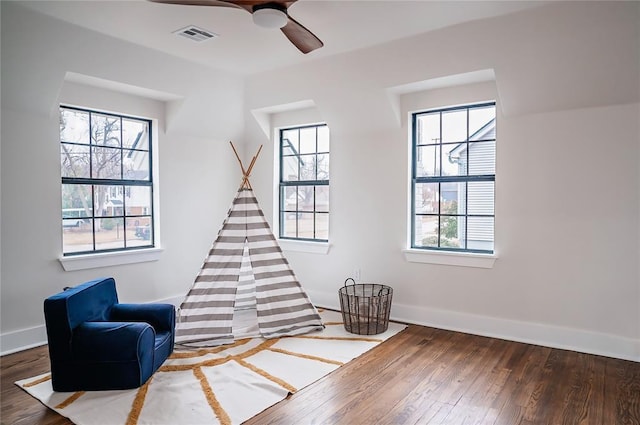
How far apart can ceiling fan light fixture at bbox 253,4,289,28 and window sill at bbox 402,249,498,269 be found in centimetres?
261

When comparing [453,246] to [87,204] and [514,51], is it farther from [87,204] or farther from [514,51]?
[87,204]

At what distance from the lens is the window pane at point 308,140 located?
212 inches

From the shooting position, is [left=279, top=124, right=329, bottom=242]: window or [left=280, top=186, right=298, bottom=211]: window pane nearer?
[left=279, top=124, right=329, bottom=242]: window

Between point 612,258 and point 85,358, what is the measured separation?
3.93m

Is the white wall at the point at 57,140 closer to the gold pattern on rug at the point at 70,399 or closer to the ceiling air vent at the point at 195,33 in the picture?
the ceiling air vent at the point at 195,33

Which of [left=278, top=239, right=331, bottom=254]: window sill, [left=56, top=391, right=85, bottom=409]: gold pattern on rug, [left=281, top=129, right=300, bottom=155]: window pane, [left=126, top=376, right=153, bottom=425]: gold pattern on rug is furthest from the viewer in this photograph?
[left=281, top=129, right=300, bottom=155]: window pane

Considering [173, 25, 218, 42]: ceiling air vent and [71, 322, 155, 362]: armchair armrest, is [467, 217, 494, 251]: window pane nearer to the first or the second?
[173, 25, 218, 42]: ceiling air vent

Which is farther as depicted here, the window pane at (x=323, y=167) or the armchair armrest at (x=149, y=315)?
the window pane at (x=323, y=167)

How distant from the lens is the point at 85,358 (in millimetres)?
2881

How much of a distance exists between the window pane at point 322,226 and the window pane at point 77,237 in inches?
95.7

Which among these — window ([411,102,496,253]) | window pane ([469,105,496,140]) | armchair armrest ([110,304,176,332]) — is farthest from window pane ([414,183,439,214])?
armchair armrest ([110,304,176,332])

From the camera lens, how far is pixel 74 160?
4.21m

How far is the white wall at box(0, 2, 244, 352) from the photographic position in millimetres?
3553

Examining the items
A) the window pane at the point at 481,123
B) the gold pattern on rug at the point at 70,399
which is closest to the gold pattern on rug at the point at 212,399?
the gold pattern on rug at the point at 70,399
